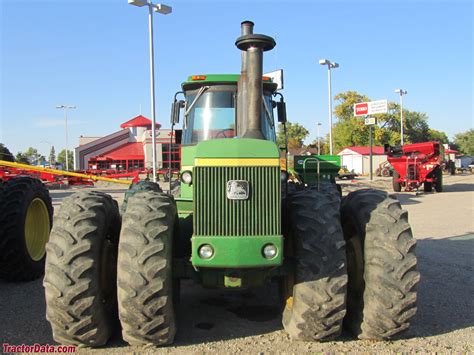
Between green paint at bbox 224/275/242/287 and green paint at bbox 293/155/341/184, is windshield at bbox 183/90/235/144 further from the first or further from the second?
green paint at bbox 293/155/341/184

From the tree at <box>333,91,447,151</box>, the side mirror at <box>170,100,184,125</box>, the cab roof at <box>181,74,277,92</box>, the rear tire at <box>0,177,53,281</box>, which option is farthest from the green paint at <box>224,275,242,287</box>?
the tree at <box>333,91,447,151</box>

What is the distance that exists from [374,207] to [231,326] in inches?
74.4

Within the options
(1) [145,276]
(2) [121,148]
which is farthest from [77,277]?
(2) [121,148]

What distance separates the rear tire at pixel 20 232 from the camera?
617cm

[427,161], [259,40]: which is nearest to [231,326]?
[259,40]

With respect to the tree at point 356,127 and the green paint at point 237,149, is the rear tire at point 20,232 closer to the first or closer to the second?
the green paint at point 237,149

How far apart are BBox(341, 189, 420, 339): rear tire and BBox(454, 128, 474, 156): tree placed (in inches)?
3634

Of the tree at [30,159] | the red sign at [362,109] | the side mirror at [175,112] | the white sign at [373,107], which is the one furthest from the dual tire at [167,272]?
the red sign at [362,109]

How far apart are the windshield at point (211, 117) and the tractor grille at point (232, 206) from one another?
184cm

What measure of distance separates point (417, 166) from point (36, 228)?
19328mm

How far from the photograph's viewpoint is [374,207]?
4.23 metres

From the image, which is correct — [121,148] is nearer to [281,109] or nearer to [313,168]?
[313,168]

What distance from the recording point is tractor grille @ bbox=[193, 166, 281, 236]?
12.6 ft

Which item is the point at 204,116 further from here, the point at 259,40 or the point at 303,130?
the point at 303,130
